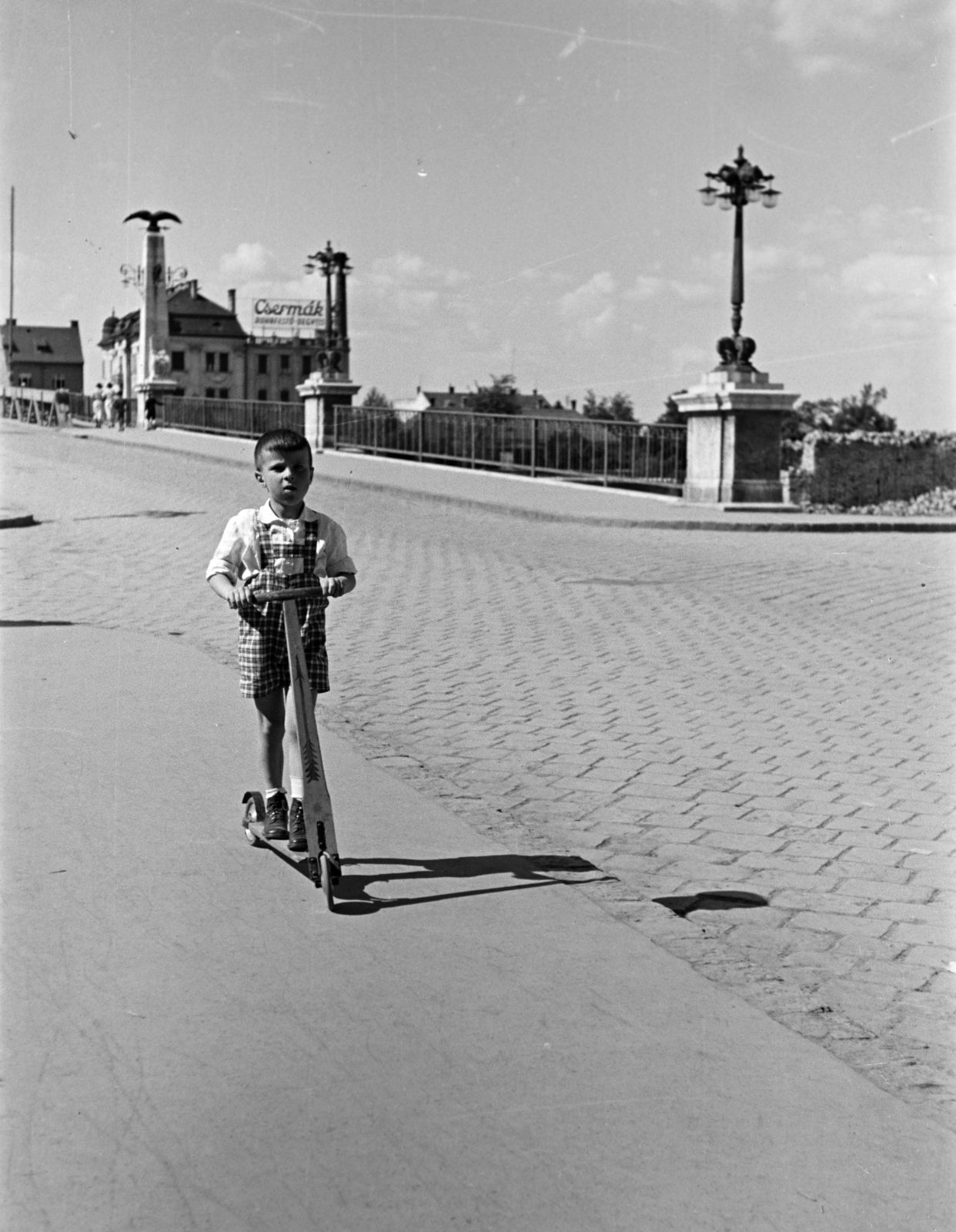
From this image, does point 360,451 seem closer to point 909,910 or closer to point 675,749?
point 675,749

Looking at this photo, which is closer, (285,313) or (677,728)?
(677,728)

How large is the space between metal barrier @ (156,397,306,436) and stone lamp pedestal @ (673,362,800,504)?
585 inches

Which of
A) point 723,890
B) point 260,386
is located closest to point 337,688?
point 723,890

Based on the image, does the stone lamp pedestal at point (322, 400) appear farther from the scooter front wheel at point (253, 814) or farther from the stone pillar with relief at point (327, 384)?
the scooter front wheel at point (253, 814)

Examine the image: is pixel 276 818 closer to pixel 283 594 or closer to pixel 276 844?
pixel 276 844

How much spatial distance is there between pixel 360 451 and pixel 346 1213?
31.0 m

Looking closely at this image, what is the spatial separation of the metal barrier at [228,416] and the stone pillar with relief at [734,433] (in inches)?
588

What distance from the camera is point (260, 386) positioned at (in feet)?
411

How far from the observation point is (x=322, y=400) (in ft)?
111

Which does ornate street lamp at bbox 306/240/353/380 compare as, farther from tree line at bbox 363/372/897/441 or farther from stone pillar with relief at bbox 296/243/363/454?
tree line at bbox 363/372/897/441

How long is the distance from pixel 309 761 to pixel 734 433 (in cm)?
1800

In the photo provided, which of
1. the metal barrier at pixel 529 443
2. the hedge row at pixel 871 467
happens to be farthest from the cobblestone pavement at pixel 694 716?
the metal barrier at pixel 529 443

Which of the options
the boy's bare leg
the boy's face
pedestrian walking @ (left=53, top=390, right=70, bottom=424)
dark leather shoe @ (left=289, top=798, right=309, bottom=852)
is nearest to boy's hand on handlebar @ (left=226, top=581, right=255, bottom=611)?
the boy's face

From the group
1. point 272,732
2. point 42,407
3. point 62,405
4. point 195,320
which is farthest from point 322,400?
point 195,320
